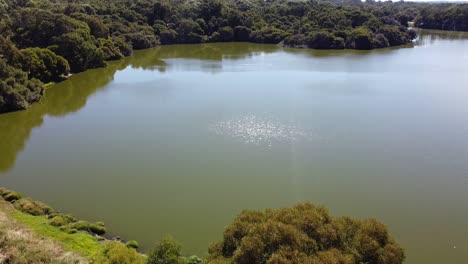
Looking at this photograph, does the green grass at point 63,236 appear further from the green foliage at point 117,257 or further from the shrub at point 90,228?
Answer: the green foliage at point 117,257

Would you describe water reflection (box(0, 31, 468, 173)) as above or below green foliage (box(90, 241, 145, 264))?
above

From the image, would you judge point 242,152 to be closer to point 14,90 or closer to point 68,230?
point 68,230

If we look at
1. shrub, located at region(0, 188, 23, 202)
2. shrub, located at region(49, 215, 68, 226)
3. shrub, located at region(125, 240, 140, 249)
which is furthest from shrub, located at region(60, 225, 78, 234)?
shrub, located at region(0, 188, 23, 202)

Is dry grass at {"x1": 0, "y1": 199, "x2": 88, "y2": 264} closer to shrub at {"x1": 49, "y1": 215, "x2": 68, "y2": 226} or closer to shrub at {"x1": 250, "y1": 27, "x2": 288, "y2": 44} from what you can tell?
shrub at {"x1": 49, "y1": 215, "x2": 68, "y2": 226}

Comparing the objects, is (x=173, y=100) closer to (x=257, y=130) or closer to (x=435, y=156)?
(x=257, y=130)

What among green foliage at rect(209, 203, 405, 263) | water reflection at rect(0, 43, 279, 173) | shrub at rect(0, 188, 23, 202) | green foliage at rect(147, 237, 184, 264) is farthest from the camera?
water reflection at rect(0, 43, 279, 173)

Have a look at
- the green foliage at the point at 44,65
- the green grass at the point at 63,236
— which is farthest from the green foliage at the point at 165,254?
the green foliage at the point at 44,65
